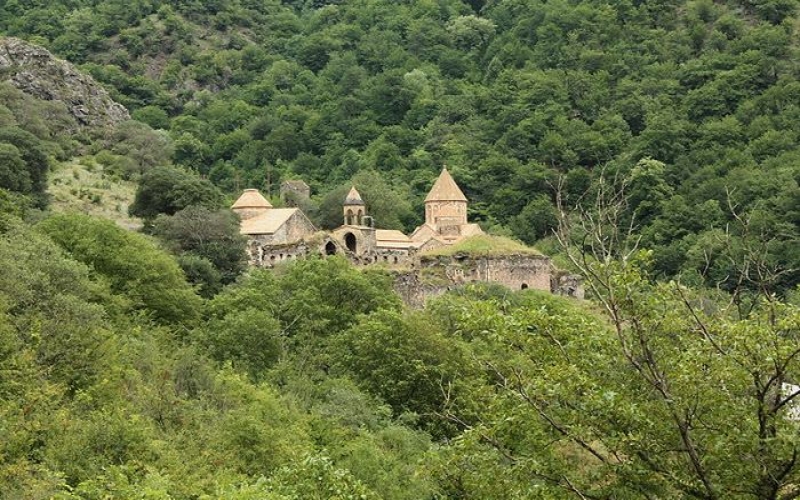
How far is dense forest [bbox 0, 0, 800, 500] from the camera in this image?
12594 millimetres

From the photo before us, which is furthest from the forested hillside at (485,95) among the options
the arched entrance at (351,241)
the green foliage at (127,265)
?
the green foliage at (127,265)

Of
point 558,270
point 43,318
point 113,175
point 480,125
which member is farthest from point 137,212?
point 480,125

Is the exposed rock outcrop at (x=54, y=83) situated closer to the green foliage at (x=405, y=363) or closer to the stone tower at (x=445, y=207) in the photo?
the stone tower at (x=445, y=207)

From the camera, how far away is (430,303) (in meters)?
39.5

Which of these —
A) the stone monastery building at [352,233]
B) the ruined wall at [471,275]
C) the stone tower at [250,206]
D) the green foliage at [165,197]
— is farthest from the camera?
the stone tower at [250,206]

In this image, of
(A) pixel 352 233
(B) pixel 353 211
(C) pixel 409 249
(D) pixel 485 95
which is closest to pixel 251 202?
(B) pixel 353 211

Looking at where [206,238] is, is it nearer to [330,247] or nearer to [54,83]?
[330,247]

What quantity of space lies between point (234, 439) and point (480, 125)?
72186mm

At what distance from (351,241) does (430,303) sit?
1761cm

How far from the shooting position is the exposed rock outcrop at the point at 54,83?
65.8m

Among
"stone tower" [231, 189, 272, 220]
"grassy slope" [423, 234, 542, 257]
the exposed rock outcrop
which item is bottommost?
"grassy slope" [423, 234, 542, 257]

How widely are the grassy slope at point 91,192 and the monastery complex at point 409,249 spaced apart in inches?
227

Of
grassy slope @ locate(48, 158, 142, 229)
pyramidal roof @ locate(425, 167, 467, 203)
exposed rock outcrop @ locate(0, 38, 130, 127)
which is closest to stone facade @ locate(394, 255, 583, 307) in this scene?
pyramidal roof @ locate(425, 167, 467, 203)

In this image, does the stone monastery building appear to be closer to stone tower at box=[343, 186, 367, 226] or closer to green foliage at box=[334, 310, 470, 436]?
stone tower at box=[343, 186, 367, 226]
